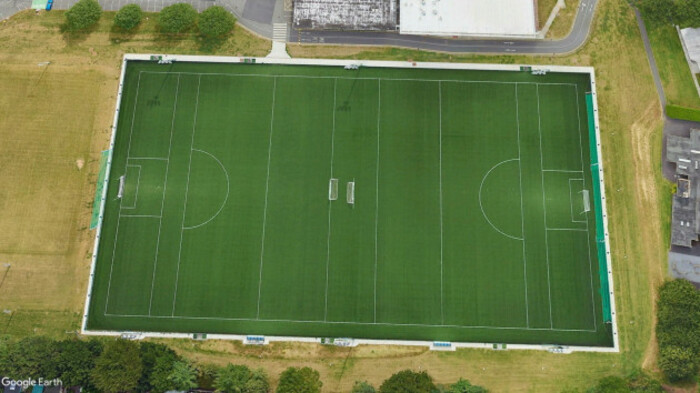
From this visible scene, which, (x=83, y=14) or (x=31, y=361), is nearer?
(x=31, y=361)

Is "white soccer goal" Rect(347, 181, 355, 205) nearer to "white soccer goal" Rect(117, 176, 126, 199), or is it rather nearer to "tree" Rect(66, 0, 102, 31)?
"white soccer goal" Rect(117, 176, 126, 199)

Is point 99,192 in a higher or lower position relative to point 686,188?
lower

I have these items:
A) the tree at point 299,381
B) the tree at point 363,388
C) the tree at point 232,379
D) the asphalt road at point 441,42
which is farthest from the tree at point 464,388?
the asphalt road at point 441,42

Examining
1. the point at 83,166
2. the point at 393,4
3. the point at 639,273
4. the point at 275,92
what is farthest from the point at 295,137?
the point at 639,273

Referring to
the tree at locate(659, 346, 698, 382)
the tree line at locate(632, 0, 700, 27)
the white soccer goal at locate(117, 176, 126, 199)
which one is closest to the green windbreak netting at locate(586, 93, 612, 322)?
the tree at locate(659, 346, 698, 382)

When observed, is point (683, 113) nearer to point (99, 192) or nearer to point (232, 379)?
point (232, 379)

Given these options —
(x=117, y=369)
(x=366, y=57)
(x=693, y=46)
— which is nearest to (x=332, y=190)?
(x=366, y=57)
